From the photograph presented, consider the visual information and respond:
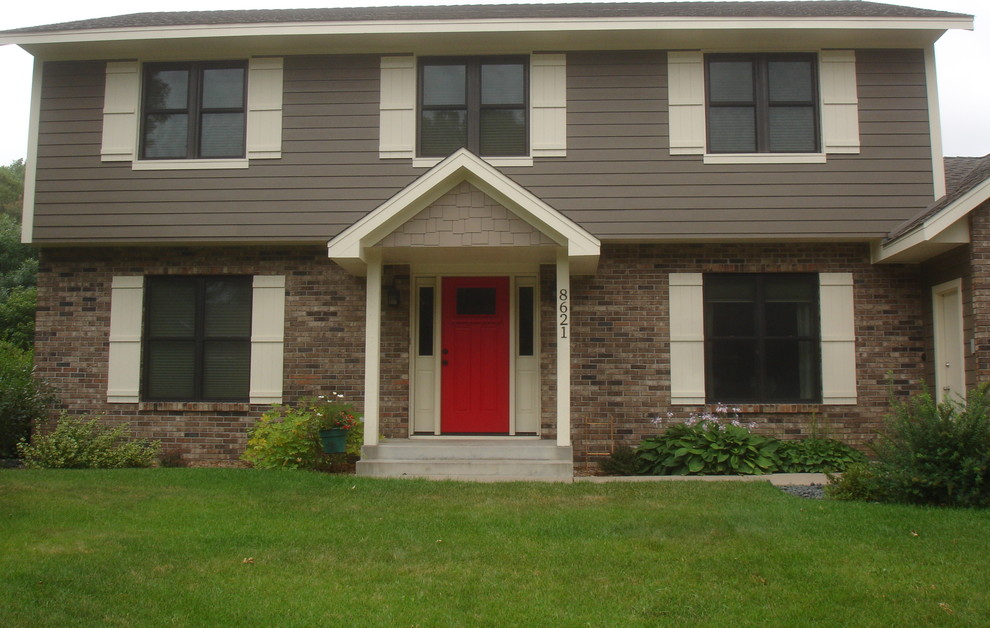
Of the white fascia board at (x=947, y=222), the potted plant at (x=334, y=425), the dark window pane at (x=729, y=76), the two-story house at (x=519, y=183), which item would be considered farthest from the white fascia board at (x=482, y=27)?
the potted plant at (x=334, y=425)

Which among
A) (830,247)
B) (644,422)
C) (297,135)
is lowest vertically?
(644,422)

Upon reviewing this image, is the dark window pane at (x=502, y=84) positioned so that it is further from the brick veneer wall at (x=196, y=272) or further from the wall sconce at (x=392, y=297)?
the brick veneer wall at (x=196, y=272)

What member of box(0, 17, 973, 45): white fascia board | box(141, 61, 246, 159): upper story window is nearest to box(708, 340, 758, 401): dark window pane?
box(0, 17, 973, 45): white fascia board

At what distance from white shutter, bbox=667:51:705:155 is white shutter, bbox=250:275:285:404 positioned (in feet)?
17.3

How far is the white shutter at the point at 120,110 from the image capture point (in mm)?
10695

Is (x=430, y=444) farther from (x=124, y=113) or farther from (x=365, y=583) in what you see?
(x=124, y=113)

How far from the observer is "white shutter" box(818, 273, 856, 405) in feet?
33.8

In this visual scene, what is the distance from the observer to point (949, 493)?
7074mm

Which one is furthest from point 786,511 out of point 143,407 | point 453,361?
point 143,407

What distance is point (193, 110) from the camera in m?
10.8

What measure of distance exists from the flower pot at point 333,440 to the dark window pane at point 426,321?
1.64 meters

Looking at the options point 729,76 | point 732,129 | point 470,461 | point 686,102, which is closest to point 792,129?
point 732,129

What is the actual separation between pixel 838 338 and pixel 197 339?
8.02 m

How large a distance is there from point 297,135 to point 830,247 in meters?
6.78
